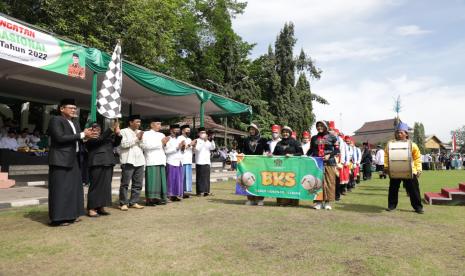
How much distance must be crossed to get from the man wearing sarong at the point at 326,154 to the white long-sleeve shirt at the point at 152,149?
3.28 m

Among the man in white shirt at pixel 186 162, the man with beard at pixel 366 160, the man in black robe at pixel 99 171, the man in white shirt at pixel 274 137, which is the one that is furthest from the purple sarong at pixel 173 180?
the man with beard at pixel 366 160

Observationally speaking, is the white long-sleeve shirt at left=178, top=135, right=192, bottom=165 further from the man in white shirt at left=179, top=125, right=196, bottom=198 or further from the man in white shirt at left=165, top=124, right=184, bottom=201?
the man in white shirt at left=165, top=124, right=184, bottom=201

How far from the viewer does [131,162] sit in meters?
7.31

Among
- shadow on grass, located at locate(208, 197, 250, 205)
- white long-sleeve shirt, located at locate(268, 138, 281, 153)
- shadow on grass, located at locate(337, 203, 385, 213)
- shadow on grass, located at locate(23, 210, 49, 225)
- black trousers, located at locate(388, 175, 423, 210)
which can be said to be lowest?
shadow on grass, located at locate(337, 203, 385, 213)

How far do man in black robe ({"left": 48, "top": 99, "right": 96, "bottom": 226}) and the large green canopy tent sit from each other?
2.79 meters

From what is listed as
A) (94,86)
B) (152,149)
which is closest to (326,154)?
(152,149)

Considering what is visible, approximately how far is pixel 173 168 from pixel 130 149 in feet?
5.55

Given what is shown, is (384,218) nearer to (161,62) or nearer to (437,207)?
(437,207)

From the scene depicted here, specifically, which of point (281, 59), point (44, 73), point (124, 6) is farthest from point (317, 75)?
point (44, 73)

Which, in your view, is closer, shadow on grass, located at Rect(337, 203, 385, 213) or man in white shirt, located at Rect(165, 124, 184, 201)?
shadow on grass, located at Rect(337, 203, 385, 213)

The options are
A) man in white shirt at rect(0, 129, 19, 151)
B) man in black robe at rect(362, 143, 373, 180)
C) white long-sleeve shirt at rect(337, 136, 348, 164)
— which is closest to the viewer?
white long-sleeve shirt at rect(337, 136, 348, 164)

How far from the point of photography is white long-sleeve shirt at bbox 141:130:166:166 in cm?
Answer: 780

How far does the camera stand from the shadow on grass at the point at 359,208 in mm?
7713

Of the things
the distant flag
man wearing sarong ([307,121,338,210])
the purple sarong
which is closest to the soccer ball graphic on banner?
man wearing sarong ([307,121,338,210])
